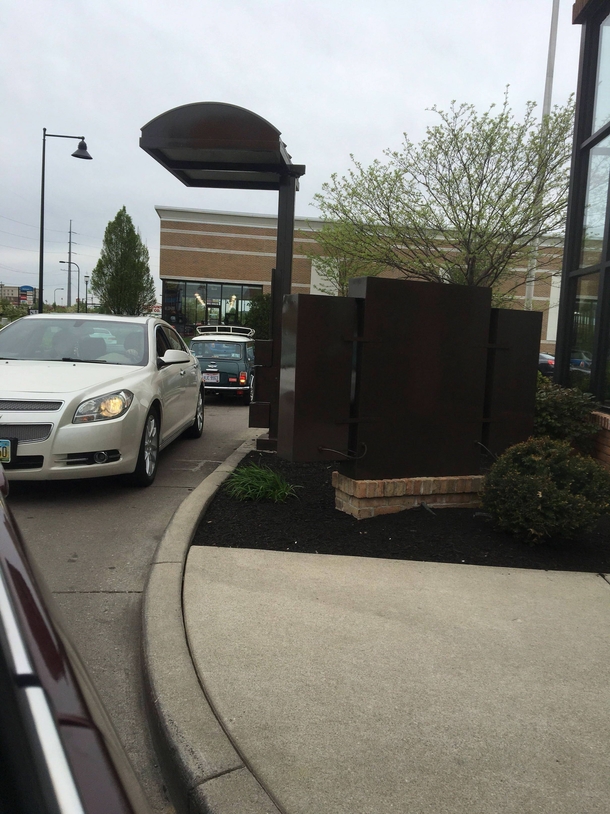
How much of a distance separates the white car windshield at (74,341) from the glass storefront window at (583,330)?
4.49 metres

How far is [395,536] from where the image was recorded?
4.70 m

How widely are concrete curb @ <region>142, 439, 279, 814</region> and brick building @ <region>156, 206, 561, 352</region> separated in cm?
3900

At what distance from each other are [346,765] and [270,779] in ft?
0.88

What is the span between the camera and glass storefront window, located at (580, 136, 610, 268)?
648 centimetres

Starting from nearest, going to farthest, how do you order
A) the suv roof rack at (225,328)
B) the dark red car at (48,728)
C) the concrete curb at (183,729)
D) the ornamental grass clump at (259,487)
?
the dark red car at (48,728) → the concrete curb at (183,729) → the ornamental grass clump at (259,487) → the suv roof rack at (225,328)

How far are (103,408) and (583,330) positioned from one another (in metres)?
4.79

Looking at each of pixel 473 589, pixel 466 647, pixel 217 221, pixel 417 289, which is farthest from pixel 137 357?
pixel 217 221

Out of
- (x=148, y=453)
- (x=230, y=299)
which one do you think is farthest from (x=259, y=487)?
(x=230, y=299)

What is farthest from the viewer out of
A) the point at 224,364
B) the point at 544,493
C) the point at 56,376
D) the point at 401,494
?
the point at 224,364

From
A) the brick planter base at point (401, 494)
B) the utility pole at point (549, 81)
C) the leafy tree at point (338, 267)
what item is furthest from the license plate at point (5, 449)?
the leafy tree at point (338, 267)

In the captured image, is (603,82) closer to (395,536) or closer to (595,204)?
(595,204)

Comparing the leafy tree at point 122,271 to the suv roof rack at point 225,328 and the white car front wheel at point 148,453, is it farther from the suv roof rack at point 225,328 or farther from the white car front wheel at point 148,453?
the white car front wheel at point 148,453

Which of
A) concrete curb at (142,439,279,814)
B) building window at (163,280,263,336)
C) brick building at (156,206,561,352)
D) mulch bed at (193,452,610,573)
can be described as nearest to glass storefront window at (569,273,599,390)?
mulch bed at (193,452,610,573)

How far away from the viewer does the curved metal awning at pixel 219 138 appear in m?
7.02
